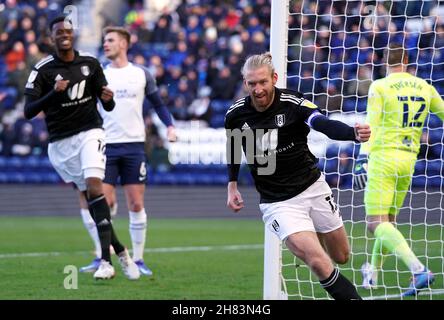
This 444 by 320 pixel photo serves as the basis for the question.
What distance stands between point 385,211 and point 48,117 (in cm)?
361

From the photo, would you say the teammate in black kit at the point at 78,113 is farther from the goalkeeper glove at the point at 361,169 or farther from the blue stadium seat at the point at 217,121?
the blue stadium seat at the point at 217,121

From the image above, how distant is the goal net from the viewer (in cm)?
799

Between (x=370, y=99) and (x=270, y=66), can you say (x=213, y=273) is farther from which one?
(x=270, y=66)

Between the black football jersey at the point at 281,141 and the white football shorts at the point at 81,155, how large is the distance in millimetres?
2604

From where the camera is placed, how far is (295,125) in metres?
6.68

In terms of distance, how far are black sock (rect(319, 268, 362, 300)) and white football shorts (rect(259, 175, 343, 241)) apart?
406mm

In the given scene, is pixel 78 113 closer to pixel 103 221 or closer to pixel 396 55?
pixel 103 221

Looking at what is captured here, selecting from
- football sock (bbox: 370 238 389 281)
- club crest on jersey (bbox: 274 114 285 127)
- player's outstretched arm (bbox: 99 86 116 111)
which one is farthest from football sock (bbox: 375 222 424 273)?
player's outstretched arm (bbox: 99 86 116 111)

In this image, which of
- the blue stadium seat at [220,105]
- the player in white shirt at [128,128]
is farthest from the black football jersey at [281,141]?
the blue stadium seat at [220,105]

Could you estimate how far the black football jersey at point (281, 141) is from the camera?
6.65 metres

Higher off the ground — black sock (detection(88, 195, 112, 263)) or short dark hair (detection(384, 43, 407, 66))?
short dark hair (detection(384, 43, 407, 66))

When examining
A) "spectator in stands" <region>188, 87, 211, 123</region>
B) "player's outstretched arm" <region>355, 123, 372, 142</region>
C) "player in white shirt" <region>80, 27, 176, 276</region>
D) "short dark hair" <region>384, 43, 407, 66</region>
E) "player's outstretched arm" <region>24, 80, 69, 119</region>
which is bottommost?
"spectator in stands" <region>188, 87, 211, 123</region>

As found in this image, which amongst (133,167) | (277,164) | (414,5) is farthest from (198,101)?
(277,164)

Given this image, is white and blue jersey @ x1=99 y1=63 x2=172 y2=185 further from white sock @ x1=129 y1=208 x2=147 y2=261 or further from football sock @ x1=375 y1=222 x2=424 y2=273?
football sock @ x1=375 y1=222 x2=424 y2=273
